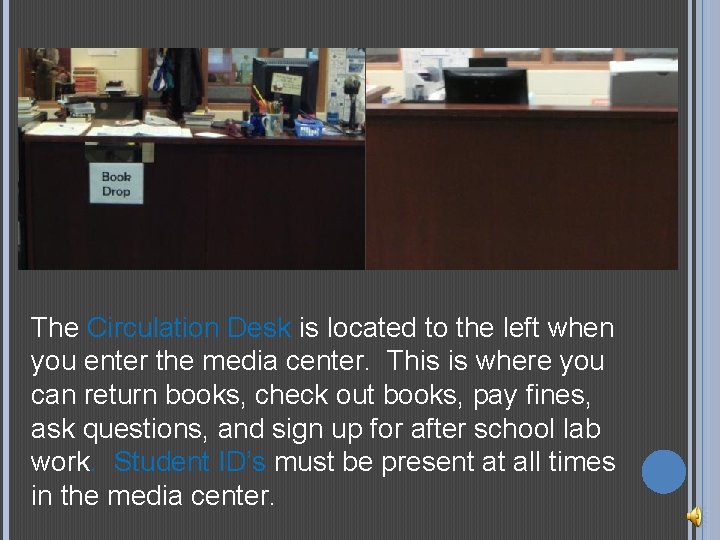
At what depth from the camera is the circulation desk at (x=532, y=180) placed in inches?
118

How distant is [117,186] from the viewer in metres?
3.99

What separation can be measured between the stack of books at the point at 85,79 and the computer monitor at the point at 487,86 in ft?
14.4

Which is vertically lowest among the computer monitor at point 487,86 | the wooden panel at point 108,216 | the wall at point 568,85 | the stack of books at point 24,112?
the wooden panel at point 108,216

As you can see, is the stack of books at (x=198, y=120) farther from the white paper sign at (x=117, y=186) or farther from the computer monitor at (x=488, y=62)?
the computer monitor at (x=488, y=62)

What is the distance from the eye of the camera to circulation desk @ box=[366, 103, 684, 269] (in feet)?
9.87

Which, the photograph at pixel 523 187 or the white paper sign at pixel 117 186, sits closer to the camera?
the photograph at pixel 523 187

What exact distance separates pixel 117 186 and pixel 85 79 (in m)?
4.28

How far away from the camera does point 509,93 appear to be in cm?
429

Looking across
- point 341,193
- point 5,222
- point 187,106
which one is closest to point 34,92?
point 187,106

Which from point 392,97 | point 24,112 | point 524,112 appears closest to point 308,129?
point 524,112

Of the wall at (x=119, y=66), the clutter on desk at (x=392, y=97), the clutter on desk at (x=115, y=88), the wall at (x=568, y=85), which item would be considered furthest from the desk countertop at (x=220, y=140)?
the wall at (x=119, y=66)

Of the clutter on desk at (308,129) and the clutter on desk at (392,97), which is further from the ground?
the clutter on desk at (392,97)

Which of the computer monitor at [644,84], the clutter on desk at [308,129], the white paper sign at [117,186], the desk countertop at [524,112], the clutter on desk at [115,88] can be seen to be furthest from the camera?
the clutter on desk at [115,88]

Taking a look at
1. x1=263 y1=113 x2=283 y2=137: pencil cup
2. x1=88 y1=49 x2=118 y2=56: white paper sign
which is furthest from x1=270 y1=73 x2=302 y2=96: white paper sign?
x1=88 y1=49 x2=118 y2=56: white paper sign
